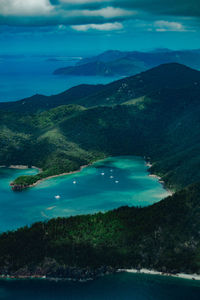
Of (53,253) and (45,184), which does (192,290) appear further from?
(45,184)

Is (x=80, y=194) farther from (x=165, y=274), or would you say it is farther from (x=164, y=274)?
(x=165, y=274)

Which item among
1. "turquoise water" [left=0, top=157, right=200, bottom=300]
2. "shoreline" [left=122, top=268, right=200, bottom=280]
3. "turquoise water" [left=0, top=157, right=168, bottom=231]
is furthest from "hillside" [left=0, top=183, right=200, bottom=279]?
"turquoise water" [left=0, top=157, right=168, bottom=231]

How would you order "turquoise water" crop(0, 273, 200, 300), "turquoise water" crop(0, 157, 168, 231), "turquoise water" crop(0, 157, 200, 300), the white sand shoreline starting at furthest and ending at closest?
"turquoise water" crop(0, 157, 168, 231) < the white sand shoreline < "turquoise water" crop(0, 157, 200, 300) < "turquoise water" crop(0, 273, 200, 300)

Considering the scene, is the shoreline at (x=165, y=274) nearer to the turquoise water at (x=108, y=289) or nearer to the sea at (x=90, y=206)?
the sea at (x=90, y=206)

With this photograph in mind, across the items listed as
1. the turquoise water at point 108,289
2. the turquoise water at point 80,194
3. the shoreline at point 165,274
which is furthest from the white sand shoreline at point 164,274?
the turquoise water at point 80,194

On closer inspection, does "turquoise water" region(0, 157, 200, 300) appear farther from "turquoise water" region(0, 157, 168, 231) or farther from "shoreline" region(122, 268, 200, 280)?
"shoreline" region(122, 268, 200, 280)

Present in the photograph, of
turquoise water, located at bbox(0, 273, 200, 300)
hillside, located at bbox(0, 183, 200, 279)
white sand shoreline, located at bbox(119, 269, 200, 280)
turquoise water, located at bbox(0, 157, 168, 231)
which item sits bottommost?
turquoise water, located at bbox(0, 273, 200, 300)

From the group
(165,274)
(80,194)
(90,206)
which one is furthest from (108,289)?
(80,194)

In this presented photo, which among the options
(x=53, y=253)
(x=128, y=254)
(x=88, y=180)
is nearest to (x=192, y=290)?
(x=128, y=254)
